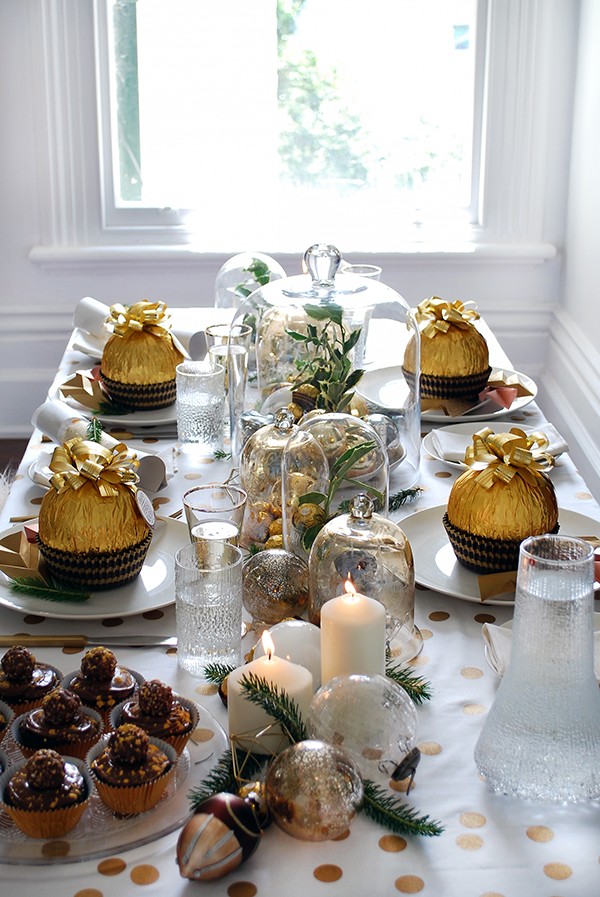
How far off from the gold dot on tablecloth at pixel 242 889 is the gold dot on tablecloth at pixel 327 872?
49mm

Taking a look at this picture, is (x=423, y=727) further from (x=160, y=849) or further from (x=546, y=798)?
(x=160, y=849)

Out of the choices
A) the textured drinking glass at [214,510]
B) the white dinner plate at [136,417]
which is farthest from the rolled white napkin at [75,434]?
the textured drinking glass at [214,510]

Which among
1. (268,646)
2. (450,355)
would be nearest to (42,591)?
(268,646)

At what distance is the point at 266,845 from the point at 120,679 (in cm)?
23

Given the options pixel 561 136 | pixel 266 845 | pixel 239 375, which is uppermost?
pixel 561 136

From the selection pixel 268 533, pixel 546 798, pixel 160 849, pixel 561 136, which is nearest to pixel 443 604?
pixel 268 533

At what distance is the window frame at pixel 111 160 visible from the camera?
3.08 meters

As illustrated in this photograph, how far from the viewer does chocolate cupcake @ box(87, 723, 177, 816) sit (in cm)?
89

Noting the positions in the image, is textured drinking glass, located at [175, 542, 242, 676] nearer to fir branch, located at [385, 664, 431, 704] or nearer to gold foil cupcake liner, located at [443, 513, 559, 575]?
fir branch, located at [385, 664, 431, 704]

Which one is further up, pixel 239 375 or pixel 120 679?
pixel 239 375

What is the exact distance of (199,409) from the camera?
5.70 ft

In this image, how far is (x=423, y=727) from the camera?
3.47ft

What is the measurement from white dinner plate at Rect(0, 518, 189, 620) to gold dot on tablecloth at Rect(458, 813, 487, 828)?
460mm

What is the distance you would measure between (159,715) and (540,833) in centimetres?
33
